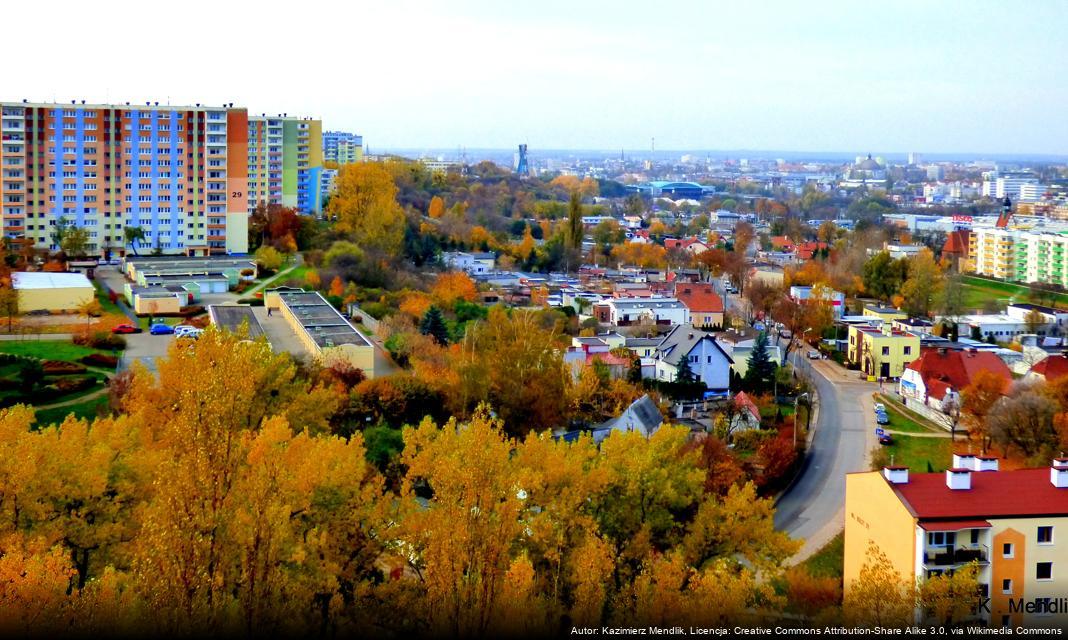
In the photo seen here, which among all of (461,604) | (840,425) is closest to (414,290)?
(840,425)

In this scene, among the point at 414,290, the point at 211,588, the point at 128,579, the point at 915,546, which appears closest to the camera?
the point at 211,588

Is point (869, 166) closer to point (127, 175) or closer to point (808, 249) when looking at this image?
point (808, 249)

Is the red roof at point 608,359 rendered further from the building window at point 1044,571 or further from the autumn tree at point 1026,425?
the building window at point 1044,571

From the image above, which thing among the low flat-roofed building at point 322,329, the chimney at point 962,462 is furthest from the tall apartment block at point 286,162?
the chimney at point 962,462

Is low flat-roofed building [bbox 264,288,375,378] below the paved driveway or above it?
above

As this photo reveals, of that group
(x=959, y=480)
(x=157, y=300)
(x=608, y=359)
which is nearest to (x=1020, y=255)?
(x=608, y=359)

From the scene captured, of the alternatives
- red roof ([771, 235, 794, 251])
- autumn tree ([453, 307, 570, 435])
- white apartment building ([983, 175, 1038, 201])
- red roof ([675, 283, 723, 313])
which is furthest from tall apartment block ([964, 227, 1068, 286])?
white apartment building ([983, 175, 1038, 201])

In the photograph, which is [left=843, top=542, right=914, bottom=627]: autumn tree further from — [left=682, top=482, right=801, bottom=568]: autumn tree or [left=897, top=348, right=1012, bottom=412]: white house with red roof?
[left=897, top=348, right=1012, bottom=412]: white house with red roof

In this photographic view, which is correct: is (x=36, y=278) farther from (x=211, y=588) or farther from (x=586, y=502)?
(x=211, y=588)
